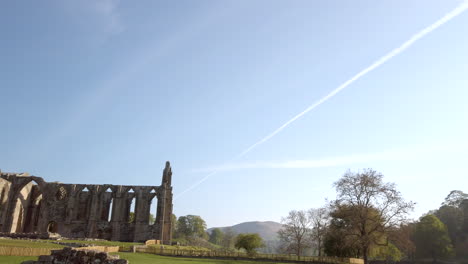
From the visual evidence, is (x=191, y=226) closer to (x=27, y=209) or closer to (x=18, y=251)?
(x=27, y=209)

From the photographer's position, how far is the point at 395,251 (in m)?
48.6

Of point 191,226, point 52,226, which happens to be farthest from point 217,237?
point 52,226

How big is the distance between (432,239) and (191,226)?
7261 centimetres

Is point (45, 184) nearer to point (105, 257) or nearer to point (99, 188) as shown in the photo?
point (99, 188)

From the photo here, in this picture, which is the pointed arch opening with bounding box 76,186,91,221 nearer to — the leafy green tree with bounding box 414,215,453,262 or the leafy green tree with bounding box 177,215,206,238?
the leafy green tree with bounding box 177,215,206,238

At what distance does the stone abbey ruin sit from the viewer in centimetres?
6009

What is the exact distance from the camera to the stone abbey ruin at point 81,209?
60.1 m

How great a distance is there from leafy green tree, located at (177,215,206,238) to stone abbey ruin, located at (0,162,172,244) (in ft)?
159

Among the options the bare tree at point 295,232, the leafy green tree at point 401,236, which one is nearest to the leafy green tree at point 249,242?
the bare tree at point 295,232

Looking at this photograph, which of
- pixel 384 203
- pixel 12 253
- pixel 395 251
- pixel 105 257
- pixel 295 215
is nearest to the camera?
pixel 105 257

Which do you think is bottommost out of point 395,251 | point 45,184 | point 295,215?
point 395,251

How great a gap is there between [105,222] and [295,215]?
116 ft

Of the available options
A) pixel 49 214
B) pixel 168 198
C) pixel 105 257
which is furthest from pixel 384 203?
pixel 49 214

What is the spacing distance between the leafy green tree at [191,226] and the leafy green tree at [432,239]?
6736 centimetres
